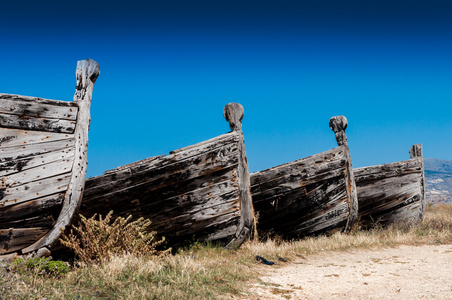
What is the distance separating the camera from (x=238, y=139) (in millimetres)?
7289

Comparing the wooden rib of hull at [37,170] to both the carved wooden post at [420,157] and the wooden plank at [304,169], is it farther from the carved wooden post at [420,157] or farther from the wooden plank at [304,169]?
the carved wooden post at [420,157]

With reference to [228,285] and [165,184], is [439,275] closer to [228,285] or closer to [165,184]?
[228,285]

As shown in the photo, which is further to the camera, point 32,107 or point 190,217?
point 190,217

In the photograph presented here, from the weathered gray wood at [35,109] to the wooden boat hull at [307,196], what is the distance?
158 inches

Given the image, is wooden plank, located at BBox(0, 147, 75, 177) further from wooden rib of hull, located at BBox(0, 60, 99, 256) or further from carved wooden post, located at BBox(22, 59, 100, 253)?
carved wooden post, located at BBox(22, 59, 100, 253)

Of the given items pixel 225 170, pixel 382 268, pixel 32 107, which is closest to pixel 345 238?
pixel 382 268

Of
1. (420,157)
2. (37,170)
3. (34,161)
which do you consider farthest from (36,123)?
(420,157)

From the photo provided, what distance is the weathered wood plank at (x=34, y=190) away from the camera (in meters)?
5.33

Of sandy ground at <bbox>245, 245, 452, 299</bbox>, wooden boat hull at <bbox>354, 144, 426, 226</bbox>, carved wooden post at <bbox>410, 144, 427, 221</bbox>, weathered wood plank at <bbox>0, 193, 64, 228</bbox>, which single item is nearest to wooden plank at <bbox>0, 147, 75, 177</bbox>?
weathered wood plank at <bbox>0, 193, 64, 228</bbox>

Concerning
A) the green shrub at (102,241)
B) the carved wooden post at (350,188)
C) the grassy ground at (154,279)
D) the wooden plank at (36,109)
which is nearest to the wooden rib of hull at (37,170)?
the wooden plank at (36,109)

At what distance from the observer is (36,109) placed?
18.2ft

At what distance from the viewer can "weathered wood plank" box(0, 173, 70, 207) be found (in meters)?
5.33

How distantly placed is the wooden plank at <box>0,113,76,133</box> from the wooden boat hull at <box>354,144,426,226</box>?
280 inches

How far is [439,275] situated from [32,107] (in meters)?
6.50
